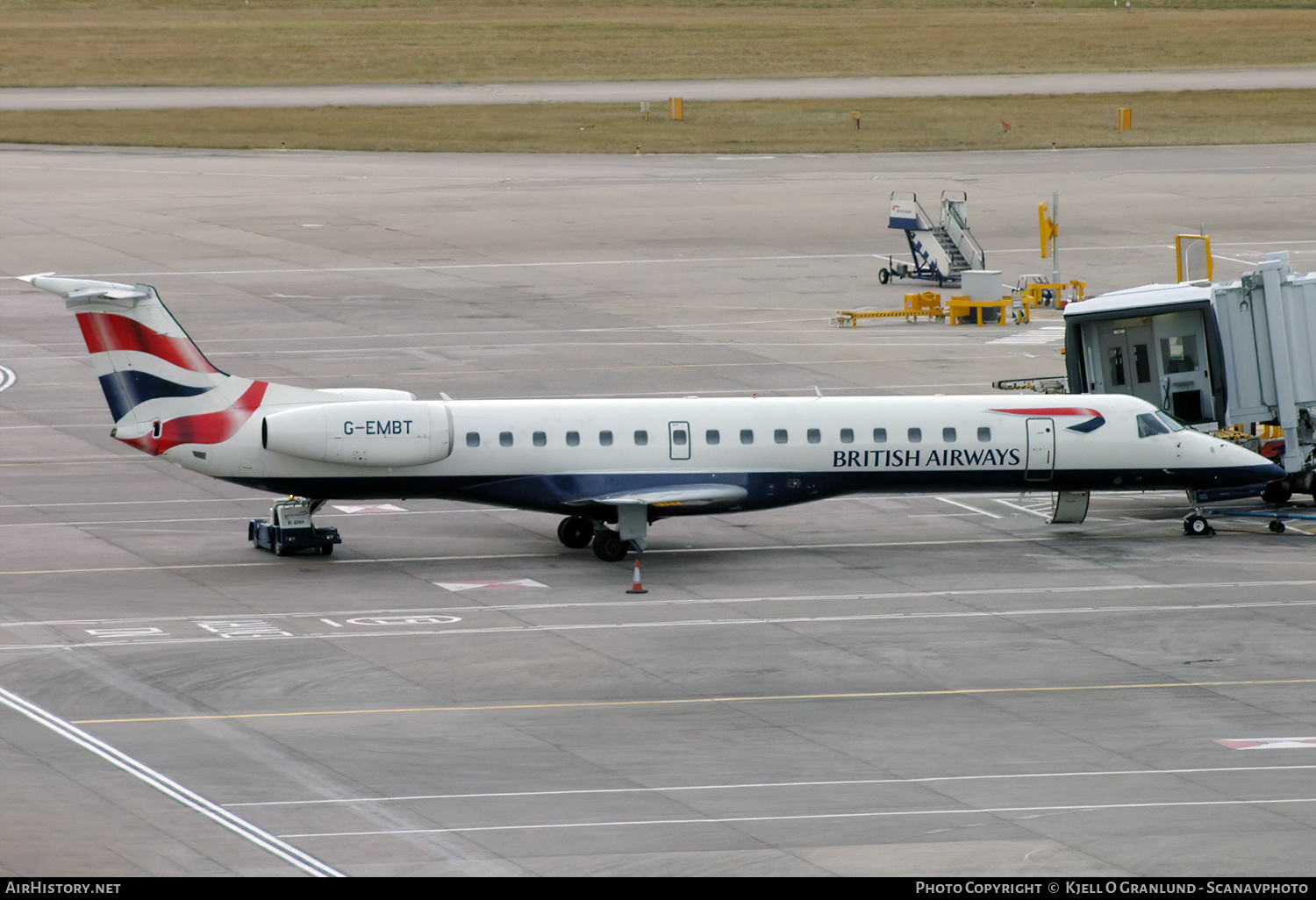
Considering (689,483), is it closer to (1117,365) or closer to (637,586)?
(637,586)

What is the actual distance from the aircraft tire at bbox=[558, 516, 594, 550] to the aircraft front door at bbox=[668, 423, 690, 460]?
9.38 feet

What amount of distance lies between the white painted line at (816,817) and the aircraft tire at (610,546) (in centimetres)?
1613

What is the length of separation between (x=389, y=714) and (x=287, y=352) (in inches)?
1407

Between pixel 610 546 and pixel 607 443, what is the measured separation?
→ 7.30ft

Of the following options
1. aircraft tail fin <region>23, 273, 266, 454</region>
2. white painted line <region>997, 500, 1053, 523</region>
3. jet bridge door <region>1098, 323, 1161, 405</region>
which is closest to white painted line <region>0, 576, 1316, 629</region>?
aircraft tail fin <region>23, 273, 266, 454</region>

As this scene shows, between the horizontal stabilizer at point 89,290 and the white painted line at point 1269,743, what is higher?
the horizontal stabilizer at point 89,290

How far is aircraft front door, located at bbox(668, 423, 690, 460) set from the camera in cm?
4266

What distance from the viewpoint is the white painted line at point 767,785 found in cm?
2750

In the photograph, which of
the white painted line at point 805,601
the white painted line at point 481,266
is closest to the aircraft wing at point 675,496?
the white painted line at point 805,601

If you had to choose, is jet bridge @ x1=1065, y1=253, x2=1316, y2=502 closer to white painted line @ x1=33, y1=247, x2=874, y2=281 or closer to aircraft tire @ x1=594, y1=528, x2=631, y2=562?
aircraft tire @ x1=594, y1=528, x2=631, y2=562

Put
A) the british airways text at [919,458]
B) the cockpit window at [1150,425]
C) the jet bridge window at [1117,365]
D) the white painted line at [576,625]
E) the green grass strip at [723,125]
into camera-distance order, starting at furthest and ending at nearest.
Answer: the green grass strip at [723,125], the jet bridge window at [1117,365], the cockpit window at [1150,425], the british airways text at [919,458], the white painted line at [576,625]

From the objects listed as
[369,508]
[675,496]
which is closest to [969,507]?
[675,496]

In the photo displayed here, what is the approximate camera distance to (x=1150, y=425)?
1743 inches

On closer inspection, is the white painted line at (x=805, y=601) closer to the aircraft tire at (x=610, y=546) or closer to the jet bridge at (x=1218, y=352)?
the aircraft tire at (x=610, y=546)
